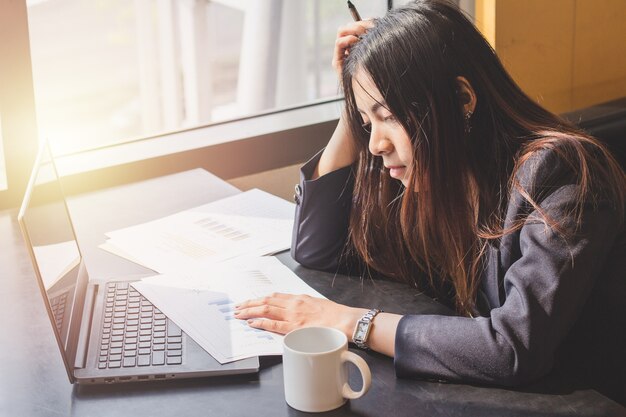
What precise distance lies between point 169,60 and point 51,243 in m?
2.59

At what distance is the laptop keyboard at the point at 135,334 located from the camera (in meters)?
1.05

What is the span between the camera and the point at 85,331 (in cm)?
111

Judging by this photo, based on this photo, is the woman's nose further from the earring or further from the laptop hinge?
the laptop hinge

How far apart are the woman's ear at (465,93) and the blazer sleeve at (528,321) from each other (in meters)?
0.22

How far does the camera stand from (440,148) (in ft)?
3.84

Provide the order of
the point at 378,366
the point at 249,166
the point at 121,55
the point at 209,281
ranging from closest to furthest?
the point at 378,366, the point at 209,281, the point at 249,166, the point at 121,55

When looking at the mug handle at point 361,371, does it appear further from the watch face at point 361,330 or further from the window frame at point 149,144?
the window frame at point 149,144

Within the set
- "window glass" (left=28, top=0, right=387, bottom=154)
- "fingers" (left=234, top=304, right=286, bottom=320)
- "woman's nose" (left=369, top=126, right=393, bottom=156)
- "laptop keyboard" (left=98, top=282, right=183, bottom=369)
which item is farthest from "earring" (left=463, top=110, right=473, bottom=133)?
"window glass" (left=28, top=0, right=387, bottom=154)

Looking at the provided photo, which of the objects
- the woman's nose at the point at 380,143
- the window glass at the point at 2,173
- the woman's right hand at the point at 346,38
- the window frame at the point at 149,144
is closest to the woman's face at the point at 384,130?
the woman's nose at the point at 380,143

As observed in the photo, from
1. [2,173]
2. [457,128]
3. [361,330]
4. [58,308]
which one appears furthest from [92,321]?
[2,173]

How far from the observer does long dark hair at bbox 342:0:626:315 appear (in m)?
1.15

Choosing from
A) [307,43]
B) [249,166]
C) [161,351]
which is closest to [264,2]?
[307,43]

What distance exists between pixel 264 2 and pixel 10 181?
133 cm

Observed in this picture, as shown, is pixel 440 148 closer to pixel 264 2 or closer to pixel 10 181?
pixel 10 181
